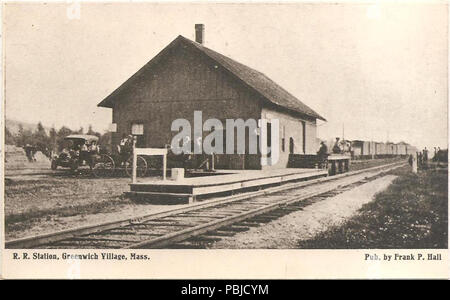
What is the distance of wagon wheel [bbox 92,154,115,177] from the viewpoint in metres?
9.88

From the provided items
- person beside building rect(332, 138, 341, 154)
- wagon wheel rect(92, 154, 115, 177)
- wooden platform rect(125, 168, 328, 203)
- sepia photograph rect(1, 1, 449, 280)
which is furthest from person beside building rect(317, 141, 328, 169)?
wagon wheel rect(92, 154, 115, 177)

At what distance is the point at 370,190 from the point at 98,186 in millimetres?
5584

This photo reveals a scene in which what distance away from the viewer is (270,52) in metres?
7.58

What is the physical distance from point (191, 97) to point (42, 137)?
3.60 m

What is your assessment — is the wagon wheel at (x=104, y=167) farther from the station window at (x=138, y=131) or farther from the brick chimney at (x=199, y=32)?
the brick chimney at (x=199, y=32)

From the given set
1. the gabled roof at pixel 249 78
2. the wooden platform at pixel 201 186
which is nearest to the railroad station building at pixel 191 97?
the gabled roof at pixel 249 78

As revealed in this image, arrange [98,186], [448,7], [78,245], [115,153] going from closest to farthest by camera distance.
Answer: [78,245] < [448,7] < [98,186] < [115,153]

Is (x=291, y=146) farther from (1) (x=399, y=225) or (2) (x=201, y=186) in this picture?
(1) (x=399, y=225)

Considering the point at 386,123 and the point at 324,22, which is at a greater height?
the point at 324,22

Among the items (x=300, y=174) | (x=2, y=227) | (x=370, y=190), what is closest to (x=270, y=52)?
(x=370, y=190)

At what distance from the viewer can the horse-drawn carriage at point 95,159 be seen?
368 inches

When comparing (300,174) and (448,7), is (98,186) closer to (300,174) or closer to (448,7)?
(300,174)

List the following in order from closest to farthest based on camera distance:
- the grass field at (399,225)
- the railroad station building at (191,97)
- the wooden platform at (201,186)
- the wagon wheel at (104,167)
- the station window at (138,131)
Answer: the grass field at (399,225) → the wooden platform at (201,186) → the wagon wheel at (104,167) → the railroad station building at (191,97) → the station window at (138,131)

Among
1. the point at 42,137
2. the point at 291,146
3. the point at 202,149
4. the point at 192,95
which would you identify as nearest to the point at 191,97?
the point at 192,95
